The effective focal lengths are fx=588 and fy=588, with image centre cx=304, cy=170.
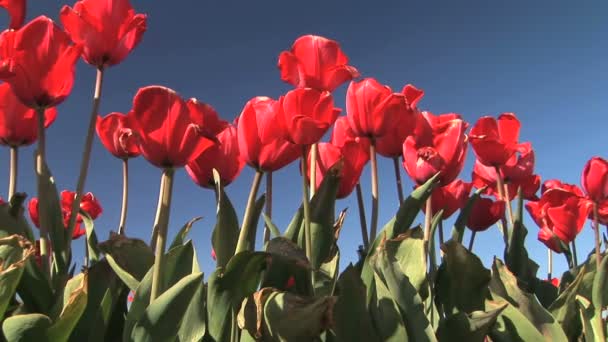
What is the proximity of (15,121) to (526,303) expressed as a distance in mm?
1554

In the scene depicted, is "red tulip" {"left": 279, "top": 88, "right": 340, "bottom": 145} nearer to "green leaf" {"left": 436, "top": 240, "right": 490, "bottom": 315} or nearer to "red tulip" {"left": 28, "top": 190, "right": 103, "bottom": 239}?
"green leaf" {"left": 436, "top": 240, "right": 490, "bottom": 315}

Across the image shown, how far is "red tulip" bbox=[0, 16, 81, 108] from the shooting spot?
4.54 ft

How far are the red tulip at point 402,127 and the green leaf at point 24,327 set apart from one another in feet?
3.32

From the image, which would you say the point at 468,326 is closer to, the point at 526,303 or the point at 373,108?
the point at 526,303

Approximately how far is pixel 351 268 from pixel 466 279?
39 cm

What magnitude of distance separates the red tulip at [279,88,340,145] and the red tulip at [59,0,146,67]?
18.7 inches

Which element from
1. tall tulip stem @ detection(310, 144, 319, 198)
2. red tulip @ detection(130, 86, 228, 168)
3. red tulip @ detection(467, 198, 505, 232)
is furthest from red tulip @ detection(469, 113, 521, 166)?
red tulip @ detection(130, 86, 228, 168)

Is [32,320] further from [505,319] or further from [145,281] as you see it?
[505,319]

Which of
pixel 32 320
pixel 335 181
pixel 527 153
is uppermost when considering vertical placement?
pixel 527 153

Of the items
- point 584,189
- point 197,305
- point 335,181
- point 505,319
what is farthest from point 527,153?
point 197,305

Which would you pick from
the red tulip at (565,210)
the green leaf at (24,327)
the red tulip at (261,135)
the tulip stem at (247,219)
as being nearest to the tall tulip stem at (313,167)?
the red tulip at (261,135)

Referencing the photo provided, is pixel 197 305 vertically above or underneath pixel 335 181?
underneath

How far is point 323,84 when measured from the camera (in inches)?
69.0

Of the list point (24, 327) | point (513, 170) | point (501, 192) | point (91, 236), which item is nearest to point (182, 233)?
point (91, 236)
